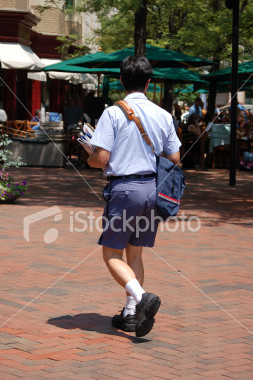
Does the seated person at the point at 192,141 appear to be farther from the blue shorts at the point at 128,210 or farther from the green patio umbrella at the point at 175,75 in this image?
the blue shorts at the point at 128,210

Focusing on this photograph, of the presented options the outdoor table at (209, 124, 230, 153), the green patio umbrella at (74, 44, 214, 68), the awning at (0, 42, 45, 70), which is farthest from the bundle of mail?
the awning at (0, 42, 45, 70)

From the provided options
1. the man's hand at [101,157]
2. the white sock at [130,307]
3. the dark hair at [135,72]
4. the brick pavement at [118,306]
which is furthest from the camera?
the white sock at [130,307]

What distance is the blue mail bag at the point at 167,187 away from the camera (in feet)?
16.2

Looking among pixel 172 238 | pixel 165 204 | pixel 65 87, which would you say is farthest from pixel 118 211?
pixel 65 87

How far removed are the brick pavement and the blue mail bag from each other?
2.73 feet

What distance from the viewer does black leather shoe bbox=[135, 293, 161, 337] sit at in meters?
4.78

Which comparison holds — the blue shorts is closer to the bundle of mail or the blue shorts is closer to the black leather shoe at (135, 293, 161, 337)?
the bundle of mail

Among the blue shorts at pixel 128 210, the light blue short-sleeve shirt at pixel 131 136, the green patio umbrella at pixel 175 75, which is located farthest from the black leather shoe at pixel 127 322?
the green patio umbrella at pixel 175 75

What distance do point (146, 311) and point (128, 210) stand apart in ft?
2.12

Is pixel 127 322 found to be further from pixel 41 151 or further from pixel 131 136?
pixel 41 151

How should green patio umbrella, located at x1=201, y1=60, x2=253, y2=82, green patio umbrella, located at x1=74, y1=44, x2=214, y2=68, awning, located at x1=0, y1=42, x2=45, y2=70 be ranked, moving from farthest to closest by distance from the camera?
awning, located at x1=0, y1=42, x2=45, y2=70 < green patio umbrella, located at x1=201, y1=60, x2=253, y2=82 < green patio umbrella, located at x1=74, y1=44, x2=214, y2=68

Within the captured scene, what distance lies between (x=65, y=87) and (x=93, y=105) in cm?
1773

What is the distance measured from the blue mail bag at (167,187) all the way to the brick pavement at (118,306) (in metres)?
0.83

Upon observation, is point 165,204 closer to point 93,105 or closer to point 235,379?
point 235,379
